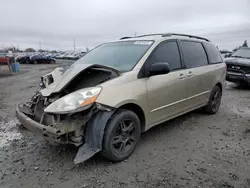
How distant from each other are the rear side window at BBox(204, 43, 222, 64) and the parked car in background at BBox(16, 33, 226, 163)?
73 cm

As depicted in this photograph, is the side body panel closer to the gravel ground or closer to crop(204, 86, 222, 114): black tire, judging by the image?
the gravel ground

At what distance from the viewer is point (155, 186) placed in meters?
2.73

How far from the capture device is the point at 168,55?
4.12 meters

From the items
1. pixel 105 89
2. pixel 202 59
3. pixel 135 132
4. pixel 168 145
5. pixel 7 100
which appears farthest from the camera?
pixel 7 100

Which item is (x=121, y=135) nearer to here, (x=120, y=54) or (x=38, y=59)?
(x=120, y=54)

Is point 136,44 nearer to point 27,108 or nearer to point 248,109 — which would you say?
point 27,108

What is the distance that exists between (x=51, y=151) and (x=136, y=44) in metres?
2.24

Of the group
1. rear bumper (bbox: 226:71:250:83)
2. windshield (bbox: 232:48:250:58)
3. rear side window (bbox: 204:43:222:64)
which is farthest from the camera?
windshield (bbox: 232:48:250:58)

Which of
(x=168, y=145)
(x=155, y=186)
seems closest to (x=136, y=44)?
(x=168, y=145)

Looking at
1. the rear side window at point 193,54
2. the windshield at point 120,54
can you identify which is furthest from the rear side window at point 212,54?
A: the windshield at point 120,54

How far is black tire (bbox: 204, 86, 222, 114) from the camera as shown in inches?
214

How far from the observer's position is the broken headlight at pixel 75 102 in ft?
9.30

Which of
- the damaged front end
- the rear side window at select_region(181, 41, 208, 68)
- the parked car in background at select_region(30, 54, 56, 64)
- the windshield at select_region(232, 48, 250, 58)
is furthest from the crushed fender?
the parked car in background at select_region(30, 54, 56, 64)

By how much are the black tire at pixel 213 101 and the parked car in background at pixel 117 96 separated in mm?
757
